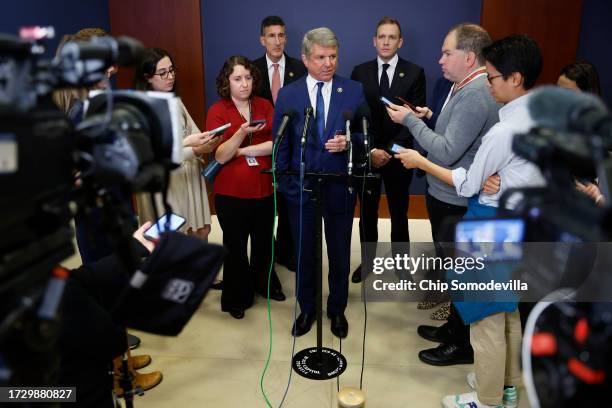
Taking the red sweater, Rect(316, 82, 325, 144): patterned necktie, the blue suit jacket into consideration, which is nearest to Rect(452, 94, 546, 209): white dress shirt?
the blue suit jacket

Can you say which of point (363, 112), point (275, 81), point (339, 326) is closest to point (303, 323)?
point (339, 326)

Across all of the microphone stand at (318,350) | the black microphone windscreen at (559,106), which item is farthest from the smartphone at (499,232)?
the microphone stand at (318,350)

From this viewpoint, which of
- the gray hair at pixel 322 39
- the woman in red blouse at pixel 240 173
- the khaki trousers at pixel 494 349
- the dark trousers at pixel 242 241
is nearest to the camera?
the khaki trousers at pixel 494 349

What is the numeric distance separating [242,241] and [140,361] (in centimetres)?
87

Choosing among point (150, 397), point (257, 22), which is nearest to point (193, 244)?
point (150, 397)

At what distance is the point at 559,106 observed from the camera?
2.77 feet

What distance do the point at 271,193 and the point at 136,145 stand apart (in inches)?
74.5

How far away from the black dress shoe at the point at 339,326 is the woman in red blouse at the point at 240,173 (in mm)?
583

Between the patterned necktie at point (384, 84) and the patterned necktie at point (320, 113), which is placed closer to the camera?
the patterned necktie at point (320, 113)

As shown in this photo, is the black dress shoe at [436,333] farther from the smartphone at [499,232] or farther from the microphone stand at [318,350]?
the smartphone at [499,232]

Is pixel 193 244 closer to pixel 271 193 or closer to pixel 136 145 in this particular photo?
pixel 136 145

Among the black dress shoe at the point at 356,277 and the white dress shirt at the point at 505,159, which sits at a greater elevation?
the white dress shirt at the point at 505,159

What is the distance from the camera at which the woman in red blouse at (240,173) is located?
2.68 m

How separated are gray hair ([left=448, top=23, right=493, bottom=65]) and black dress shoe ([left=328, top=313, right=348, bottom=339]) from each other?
5.09 ft
